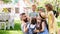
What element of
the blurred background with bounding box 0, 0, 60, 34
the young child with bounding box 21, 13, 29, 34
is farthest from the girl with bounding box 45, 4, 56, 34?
the young child with bounding box 21, 13, 29, 34

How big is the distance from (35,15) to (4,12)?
0.85 ft

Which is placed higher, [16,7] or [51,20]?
[16,7]

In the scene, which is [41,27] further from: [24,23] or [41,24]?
[24,23]

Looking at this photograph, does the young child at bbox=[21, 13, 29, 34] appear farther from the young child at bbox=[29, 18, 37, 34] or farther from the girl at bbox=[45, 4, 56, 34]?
the girl at bbox=[45, 4, 56, 34]

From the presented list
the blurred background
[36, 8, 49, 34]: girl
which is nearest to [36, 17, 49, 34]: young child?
[36, 8, 49, 34]: girl

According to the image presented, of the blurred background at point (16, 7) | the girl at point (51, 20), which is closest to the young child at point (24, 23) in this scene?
the blurred background at point (16, 7)

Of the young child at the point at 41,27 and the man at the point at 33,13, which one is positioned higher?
the man at the point at 33,13

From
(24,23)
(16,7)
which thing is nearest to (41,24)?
(24,23)

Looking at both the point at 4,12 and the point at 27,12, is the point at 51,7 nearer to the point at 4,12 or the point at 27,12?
the point at 27,12

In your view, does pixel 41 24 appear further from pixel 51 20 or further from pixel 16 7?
pixel 16 7

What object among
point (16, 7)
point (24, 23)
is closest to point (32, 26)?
point (24, 23)

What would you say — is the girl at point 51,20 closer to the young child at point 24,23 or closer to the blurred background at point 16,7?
the blurred background at point 16,7

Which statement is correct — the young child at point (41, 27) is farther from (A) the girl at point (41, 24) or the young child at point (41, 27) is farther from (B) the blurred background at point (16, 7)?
(B) the blurred background at point (16, 7)

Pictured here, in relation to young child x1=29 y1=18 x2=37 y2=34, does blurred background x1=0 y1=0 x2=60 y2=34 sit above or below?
above
